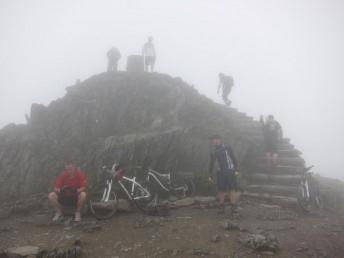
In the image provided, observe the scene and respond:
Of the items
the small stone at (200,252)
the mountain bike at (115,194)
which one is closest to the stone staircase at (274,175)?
the mountain bike at (115,194)

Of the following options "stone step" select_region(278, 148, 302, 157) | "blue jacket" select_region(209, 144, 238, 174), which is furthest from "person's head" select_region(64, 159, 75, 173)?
"stone step" select_region(278, 148, 302, 157)

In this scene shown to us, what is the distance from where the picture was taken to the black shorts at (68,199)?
1023 centimetres

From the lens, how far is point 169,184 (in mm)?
13164

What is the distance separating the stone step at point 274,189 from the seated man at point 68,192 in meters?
8.38

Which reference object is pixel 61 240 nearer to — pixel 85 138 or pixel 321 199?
pixel 85 138

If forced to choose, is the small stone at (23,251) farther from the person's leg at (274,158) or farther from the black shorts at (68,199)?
the person's leg at (274,158)

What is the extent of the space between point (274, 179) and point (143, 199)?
23.5 ft

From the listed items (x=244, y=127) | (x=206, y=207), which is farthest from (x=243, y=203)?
(x=244, y=127)

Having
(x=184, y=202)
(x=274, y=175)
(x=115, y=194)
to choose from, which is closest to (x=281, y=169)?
(x=274, y=175)

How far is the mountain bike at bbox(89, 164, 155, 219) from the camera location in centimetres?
1055

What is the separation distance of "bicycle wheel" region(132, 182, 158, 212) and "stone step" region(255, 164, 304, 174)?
6.65m

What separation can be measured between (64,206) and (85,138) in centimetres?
728

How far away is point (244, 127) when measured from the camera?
18094mm

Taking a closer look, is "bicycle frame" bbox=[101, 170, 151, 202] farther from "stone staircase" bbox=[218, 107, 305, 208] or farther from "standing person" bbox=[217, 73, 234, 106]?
"standing person" bbox=[217, 73, 234, 106]
